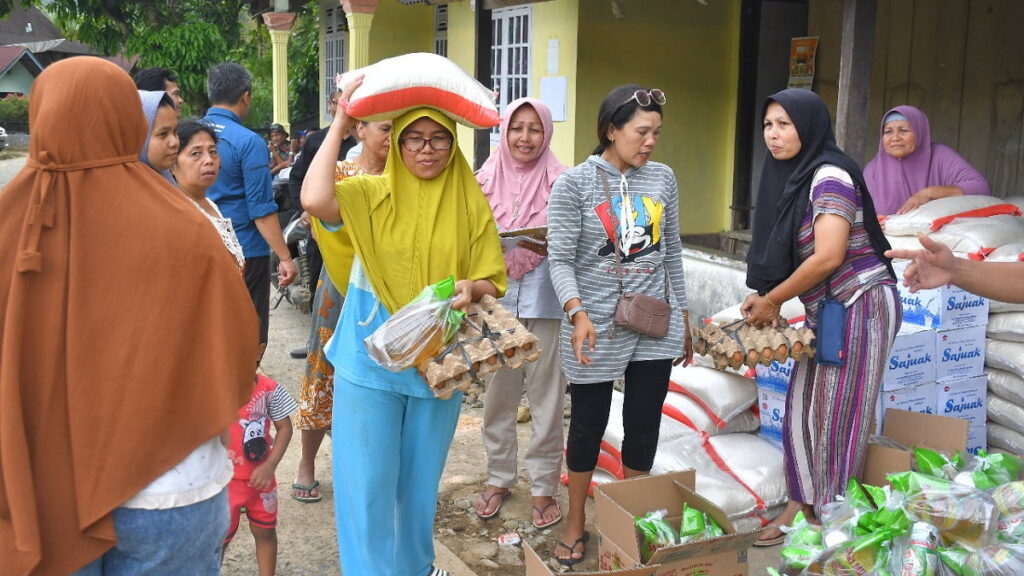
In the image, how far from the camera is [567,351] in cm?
377

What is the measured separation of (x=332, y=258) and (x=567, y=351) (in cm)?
106

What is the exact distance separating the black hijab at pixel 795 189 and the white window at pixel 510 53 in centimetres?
518

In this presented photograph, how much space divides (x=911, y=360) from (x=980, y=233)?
2.47 ft

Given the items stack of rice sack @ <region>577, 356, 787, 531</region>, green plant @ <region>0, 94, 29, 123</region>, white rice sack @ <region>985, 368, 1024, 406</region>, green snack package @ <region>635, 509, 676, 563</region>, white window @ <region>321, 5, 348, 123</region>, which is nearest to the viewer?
green snack package @ <region>635, 509, 676, 563</region>

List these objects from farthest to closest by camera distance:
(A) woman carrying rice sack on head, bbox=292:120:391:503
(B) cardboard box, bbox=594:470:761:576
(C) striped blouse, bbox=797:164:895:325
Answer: (A) woman carrying rice sack on head, bbox=292:120:391:503
(C) striped blouse, bbox=797:164:895:325
(B) cardboard box, bbox=594:470:761:576

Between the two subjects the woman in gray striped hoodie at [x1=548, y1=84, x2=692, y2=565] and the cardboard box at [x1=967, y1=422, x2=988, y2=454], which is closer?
the woman in gray striped hoodie at [x1=548, y1=84, x2=692, y2=565]

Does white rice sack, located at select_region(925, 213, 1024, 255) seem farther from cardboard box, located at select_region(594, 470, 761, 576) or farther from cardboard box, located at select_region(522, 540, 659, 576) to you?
cardboard box, located at select_region(522, 540, 659, 576)

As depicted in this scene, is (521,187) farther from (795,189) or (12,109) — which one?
(12,109)

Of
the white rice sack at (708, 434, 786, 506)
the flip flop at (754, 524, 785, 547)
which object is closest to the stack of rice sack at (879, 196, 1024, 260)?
the white rice sack at (708, 434, 786, 506)

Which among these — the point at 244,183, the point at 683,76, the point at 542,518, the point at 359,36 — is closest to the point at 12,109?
the point at 359,36

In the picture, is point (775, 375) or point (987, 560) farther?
point (775, 375)

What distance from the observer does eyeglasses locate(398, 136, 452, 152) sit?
301 centimetres

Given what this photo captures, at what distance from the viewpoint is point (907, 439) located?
4168 mm

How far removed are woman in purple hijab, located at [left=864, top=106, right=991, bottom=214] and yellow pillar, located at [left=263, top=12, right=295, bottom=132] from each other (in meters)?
11.1
